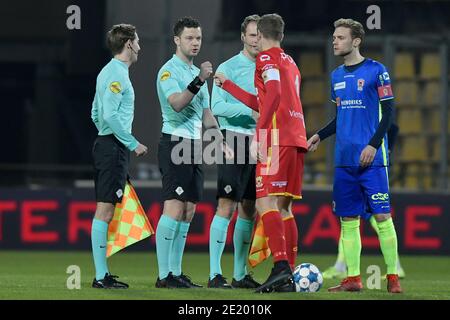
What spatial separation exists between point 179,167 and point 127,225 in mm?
806

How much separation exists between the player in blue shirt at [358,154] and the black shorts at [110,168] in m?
1.46

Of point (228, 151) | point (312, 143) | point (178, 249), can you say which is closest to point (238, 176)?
point (228, 151)

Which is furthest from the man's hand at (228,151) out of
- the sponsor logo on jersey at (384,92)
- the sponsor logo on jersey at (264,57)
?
the sponsor logo on jersey at (384,92)

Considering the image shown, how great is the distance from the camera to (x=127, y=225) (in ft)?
33.4

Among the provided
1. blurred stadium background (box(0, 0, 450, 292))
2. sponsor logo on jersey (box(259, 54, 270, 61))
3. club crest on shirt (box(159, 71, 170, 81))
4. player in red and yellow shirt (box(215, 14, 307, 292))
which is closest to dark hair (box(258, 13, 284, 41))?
player in red and yellow shirt (box(215, 14, 307, 292))

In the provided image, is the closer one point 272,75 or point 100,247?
point 272,75

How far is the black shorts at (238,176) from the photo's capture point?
9.95m

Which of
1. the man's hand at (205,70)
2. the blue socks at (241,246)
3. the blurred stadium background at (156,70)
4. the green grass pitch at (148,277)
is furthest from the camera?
the blurred stadium background at (156,70)

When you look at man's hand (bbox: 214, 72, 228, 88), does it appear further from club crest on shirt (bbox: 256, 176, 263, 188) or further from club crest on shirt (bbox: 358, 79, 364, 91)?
club crest on shirt (bbox: 358, 79, 364, 91)

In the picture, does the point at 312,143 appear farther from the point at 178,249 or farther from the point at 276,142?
the point at 178,249

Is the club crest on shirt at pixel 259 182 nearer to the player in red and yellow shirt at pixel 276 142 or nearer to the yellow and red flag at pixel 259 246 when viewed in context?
the player in red and yellow shirt at pixel 276 142
